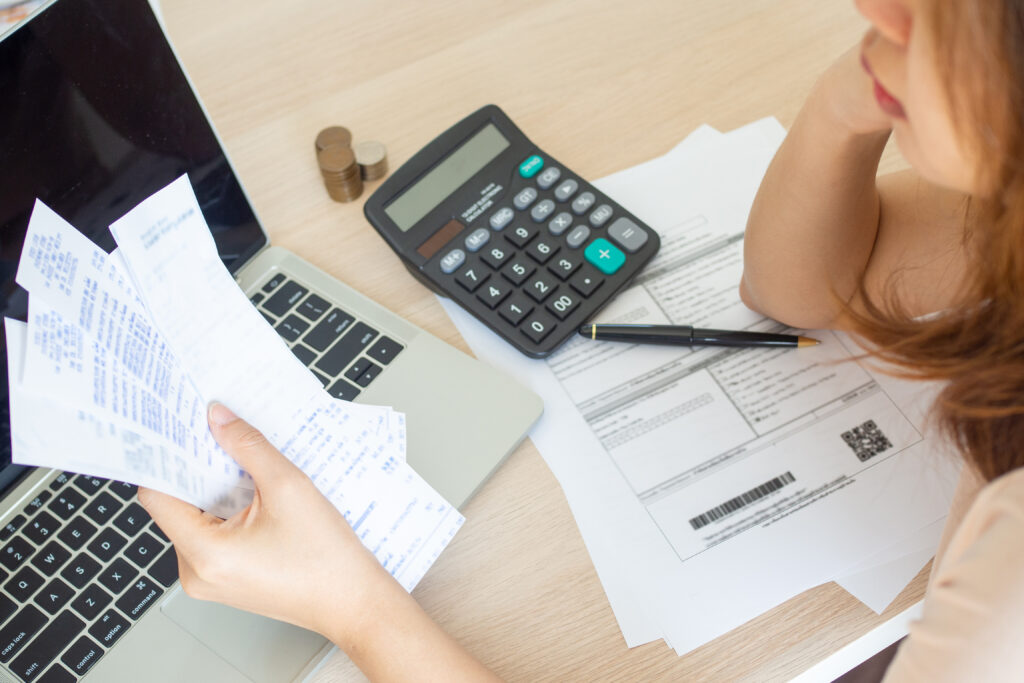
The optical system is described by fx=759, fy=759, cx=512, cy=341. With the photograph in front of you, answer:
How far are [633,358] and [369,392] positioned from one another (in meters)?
0.19

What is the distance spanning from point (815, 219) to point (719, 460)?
0.17 metres

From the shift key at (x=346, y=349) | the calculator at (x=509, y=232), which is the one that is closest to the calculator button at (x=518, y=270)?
the calculator at (x=509, y=232)

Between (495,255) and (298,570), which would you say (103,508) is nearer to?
(298,570)

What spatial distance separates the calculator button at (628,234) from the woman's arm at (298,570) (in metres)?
0.29

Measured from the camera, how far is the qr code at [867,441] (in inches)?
19.4

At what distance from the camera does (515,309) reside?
0.54 metres

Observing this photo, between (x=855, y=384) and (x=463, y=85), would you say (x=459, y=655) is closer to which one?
(x=855, y=384)

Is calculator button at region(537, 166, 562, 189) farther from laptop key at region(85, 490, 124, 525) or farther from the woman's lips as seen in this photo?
laptop key at region(85, 490, 124, 525)

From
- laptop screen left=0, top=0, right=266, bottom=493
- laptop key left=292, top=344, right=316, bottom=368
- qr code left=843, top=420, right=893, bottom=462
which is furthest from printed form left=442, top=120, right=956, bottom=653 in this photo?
laptop screen left=0, top=0, right=266, bottom=493

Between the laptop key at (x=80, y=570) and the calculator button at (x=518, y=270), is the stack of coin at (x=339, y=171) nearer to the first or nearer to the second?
the calculator button at (x=518, y=270)

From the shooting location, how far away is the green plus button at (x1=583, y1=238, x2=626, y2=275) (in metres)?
0.56

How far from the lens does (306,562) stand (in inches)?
15.6

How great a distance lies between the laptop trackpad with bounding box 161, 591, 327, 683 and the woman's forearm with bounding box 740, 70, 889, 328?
1.22 feet

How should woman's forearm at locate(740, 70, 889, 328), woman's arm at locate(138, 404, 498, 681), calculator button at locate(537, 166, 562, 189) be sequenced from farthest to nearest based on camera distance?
calculator button at locate(537, 166, 562, 189) → woman's forearm at locate(740, 70, 889, 328) → woman's arm at locate(138, 404, 498, 681)
